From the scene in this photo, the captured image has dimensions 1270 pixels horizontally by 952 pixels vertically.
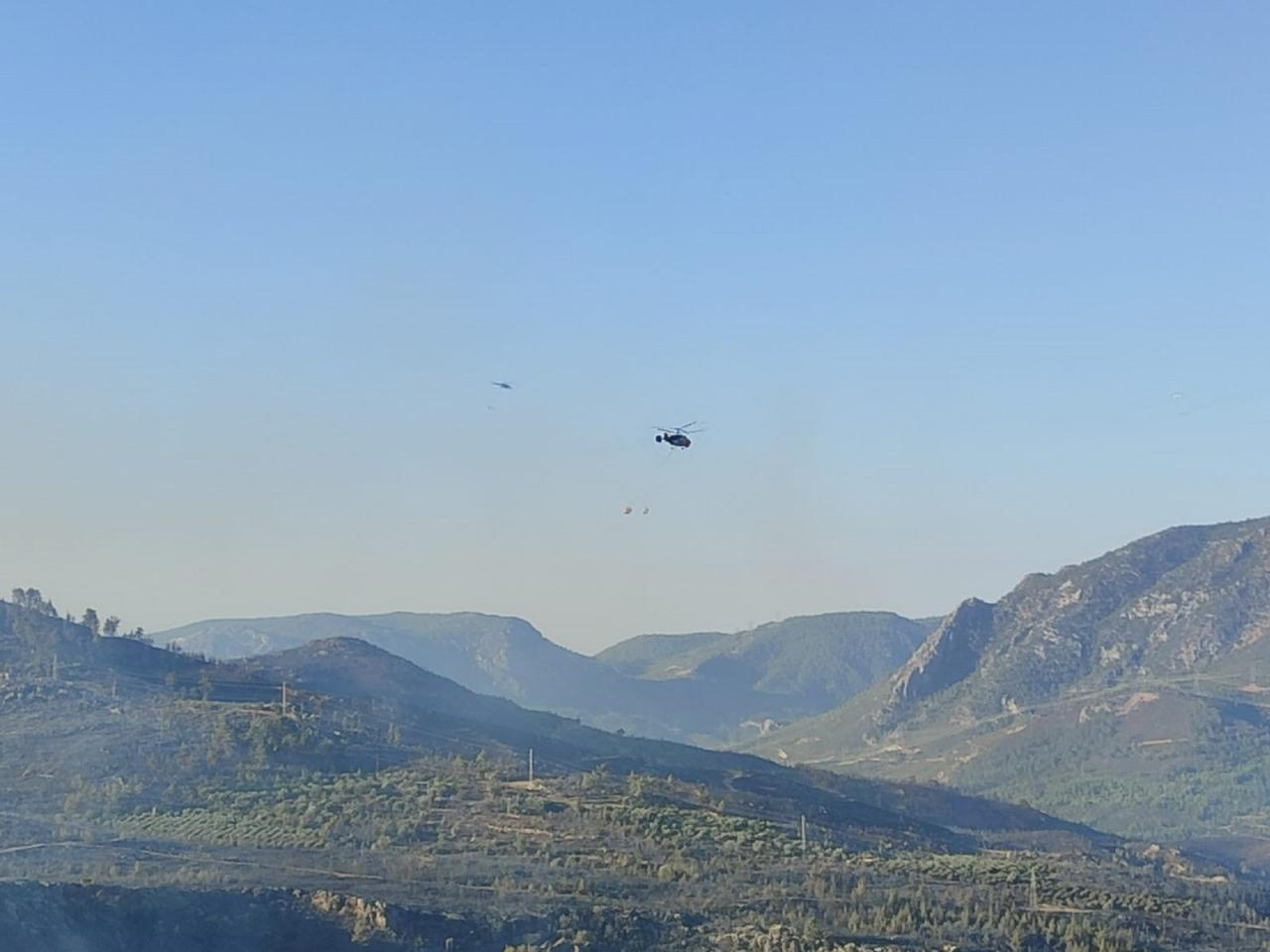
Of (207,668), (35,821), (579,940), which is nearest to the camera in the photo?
(579,940)

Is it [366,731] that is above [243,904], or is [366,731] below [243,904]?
above

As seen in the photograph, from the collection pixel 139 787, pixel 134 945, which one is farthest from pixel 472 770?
pixel 134 945

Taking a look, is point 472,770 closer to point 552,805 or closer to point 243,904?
point 552,805

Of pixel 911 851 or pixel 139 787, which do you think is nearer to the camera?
pixel 139 787

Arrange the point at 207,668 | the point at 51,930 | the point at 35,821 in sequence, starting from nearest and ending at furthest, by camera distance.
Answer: the point at 51,930 → the point at 35,821 → the point at 207,668

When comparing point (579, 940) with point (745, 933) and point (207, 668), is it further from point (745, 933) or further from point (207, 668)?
point (207, 668)

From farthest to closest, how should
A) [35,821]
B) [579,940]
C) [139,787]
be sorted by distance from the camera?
[139,787], [35,821], [579,940]

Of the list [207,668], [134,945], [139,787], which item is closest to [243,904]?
[134,945]
